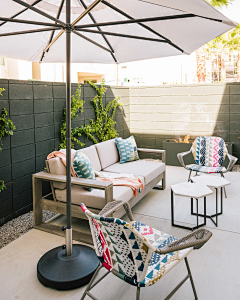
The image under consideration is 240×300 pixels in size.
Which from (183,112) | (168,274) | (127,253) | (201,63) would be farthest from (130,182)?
(201,63)

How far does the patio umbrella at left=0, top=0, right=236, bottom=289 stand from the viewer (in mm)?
2027

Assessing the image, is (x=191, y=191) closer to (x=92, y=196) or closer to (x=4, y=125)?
(x=92, y=196)

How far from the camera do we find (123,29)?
8.32ft

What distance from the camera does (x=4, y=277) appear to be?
2.38m

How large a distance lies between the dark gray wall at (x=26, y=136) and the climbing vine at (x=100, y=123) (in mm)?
549

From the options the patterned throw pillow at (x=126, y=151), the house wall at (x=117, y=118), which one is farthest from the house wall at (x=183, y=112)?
the patterned throw pillow at (x=126, y=151)

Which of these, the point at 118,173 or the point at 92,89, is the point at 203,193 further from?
the point at 92,89

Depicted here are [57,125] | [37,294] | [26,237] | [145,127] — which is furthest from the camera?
[145,127]

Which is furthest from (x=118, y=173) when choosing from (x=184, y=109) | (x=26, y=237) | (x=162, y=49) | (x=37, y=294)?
(x=184, y=109)

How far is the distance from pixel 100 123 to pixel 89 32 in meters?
3.21

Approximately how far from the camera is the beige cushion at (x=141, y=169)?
4.04 m

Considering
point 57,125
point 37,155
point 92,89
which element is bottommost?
point 37,155

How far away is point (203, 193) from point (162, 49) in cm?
158

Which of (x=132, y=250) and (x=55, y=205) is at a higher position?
(x=132, y=250)
